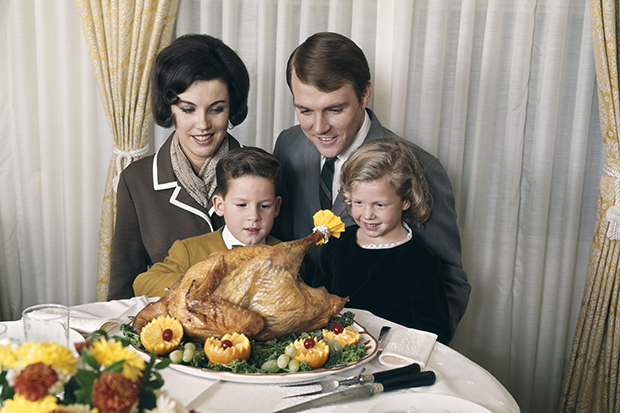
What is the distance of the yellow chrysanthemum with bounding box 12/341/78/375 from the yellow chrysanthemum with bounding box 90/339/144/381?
29 mm

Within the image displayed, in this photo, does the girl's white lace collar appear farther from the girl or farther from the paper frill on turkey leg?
the paper frill on turkey leg

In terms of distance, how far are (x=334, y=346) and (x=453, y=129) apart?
1652 mm

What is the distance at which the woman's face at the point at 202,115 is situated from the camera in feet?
6.44

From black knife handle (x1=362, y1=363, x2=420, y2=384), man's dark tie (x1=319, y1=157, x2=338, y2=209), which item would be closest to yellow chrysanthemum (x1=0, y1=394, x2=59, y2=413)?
black knife handle (x1=362, y1=363, x2=420, y2=384)

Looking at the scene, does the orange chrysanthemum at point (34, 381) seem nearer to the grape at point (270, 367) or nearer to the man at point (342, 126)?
the grape at point (270, 367)

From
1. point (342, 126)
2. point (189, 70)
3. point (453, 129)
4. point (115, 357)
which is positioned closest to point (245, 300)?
point (115, 357)

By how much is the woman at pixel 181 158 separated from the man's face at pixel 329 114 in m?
0.32

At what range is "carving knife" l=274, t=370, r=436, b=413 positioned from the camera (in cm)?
96

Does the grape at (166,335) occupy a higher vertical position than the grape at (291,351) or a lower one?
higher

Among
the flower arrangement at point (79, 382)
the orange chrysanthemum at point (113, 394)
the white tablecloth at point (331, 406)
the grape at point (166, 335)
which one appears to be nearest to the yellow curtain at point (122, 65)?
the white tablecloth at point (331, 406)

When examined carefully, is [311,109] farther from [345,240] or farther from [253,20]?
[253,20]

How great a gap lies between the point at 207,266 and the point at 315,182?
1010mm

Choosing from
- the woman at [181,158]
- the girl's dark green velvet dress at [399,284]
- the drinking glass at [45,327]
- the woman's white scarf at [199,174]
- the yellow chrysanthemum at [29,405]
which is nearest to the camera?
the yellow chrysanthemum at [29,405]

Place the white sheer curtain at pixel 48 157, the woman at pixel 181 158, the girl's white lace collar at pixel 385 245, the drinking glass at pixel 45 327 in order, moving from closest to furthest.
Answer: the drinking glass at pixel 45 327 → the girl's white lace collar at pixel 385 245 → the woman at pixel 181 158 → the white sheer curtain at pixel 48 157
